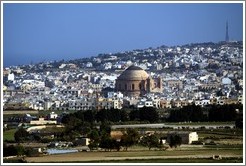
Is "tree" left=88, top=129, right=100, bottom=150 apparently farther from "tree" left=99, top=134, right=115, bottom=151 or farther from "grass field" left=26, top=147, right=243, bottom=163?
"grass field" left=26, top=147, right=243, bottom=163

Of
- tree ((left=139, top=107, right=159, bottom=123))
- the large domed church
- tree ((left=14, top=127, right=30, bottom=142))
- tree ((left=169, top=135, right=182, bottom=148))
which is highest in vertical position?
the large domed church

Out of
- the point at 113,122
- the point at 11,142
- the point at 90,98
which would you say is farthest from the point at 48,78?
the point at 11,142

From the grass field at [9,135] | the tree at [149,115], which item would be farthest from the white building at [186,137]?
the tree at [149,115]

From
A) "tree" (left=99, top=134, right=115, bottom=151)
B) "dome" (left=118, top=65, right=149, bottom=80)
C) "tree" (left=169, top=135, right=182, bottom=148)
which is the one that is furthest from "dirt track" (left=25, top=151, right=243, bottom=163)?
"dome" (left=118, top=65, right=149, bottom=80)

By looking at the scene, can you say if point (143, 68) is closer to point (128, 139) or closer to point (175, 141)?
point (175, 141)

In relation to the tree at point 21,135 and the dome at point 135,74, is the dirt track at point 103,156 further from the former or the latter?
the dome at point 135,74

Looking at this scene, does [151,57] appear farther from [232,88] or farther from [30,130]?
[30,130]

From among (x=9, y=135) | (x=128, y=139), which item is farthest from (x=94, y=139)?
(x=9, y=135)
